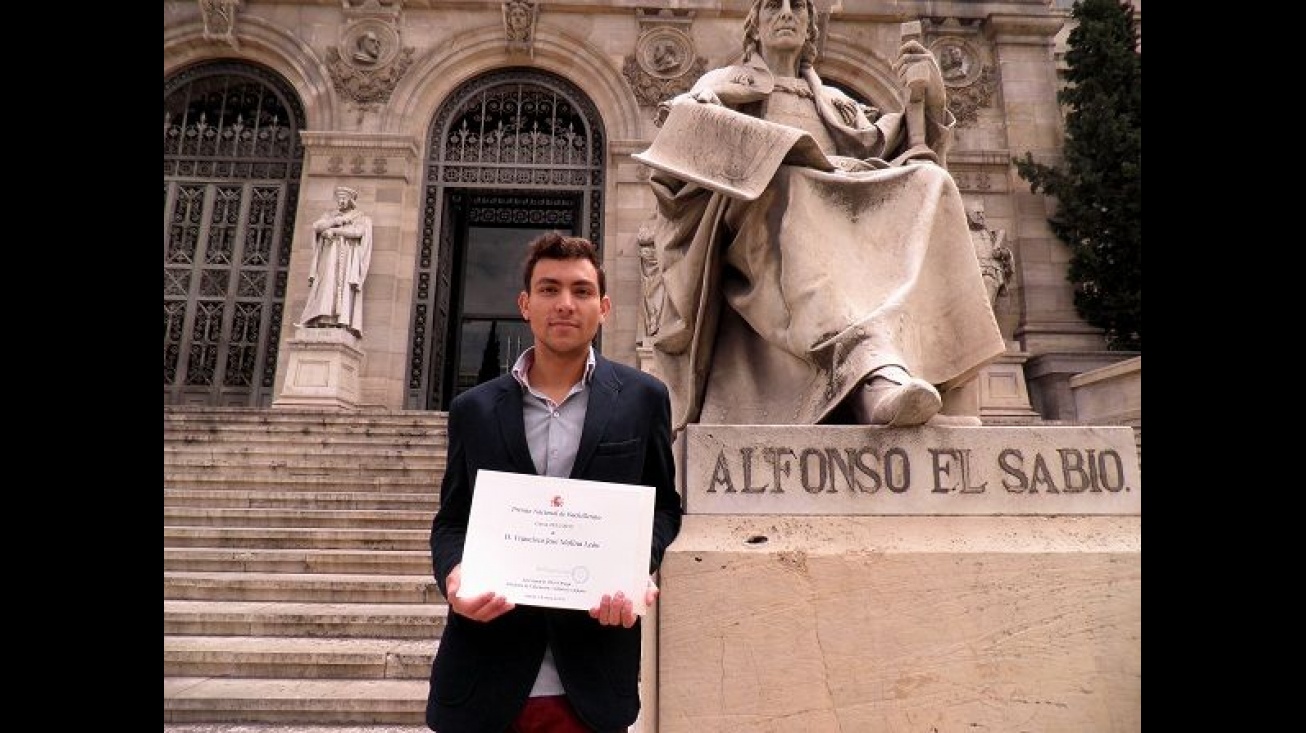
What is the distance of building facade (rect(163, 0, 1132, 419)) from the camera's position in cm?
1293

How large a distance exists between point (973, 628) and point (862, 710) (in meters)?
0.37

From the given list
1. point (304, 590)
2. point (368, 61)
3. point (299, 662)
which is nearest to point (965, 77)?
point (368, 61)

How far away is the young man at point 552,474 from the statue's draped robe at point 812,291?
1046 mm

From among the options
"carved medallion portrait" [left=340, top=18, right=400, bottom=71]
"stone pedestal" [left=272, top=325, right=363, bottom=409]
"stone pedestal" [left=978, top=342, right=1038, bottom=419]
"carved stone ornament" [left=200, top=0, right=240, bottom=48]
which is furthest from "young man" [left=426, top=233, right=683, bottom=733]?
"carved stone ornament" [left=200, top=0, right=240, bottom=48]

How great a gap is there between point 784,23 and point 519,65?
1140 cm

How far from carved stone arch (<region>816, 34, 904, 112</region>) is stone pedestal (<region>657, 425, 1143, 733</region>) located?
43.3 ft

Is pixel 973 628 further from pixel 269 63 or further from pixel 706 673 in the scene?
pixel 269 63

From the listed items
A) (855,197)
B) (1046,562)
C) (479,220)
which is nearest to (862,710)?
(1046,562)

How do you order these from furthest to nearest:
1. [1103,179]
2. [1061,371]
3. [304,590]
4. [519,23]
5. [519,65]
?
1. [519,65]
2. [519,23]
3. [1103,179]
4. [1061,371]
5. [304,590]

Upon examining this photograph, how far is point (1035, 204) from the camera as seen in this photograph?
1359 centimetres

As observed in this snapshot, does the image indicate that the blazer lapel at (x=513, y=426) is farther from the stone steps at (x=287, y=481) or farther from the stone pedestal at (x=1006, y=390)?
the stone pedestal at (x=1006, y=390)

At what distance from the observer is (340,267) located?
12.1 metres

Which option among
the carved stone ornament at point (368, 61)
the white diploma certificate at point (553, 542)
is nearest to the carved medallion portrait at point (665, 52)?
the carved stone ornament at point (368, 61)

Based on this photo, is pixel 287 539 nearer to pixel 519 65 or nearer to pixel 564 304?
pixel 564 304
